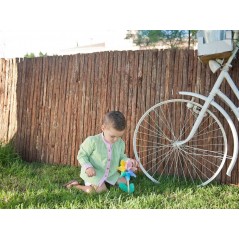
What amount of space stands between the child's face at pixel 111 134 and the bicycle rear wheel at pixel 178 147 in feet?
1.30

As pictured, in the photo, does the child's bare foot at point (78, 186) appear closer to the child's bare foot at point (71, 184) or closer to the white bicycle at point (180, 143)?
the child's bare foot at point (71, 184)

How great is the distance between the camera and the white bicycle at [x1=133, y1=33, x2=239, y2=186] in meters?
4.14

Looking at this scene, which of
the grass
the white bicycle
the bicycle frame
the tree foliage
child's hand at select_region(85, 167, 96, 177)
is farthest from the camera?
the tree foliage

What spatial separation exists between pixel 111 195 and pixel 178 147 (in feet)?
3.28

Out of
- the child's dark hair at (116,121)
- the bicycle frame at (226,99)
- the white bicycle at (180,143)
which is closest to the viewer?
the child's dark hair at (116,121)

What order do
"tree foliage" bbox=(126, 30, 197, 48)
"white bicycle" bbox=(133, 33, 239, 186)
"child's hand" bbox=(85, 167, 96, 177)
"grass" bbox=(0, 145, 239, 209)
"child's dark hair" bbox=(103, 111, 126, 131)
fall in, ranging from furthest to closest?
"tree foliage" bbox=(126, 30, 197, 48), "white bicycle" bbox=(133, 33, 239, 186), "child's dark hair" bbox=(103, 111, 126, 131), "child's hand" bbox=(85, 167, 96, 177), "grass" bbox=(0, 145, 239, 209)

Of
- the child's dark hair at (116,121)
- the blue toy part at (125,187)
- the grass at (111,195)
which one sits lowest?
the grass at (111,195)

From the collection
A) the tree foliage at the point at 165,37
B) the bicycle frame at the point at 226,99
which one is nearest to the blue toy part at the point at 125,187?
the bicycle frame at the point at 226,99

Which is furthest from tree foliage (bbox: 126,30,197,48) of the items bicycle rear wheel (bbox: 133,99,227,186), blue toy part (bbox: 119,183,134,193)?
blue toy part (bbox: 119,183,134,193)

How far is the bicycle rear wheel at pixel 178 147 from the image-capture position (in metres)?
4.18

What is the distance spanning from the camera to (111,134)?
3.71 m

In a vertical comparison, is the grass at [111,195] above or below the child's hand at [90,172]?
below

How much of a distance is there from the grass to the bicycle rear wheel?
23 cm

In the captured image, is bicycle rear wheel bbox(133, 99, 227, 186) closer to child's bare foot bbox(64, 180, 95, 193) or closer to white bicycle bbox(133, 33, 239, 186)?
white bicycle bbox(133, 33, 239, 186)
